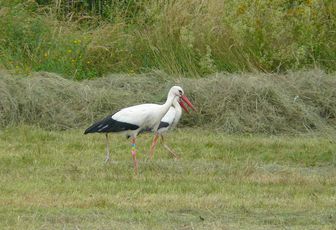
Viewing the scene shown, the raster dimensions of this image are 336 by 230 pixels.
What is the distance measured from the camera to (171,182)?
10.0 meters

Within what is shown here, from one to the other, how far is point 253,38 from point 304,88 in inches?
68.6

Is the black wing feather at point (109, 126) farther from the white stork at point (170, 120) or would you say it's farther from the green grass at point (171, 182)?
the white stork at point (170, 120)

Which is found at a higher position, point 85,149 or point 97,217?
point 97,217

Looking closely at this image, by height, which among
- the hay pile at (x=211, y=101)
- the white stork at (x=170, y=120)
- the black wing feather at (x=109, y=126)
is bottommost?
the hay pile at (x=211, y=101)

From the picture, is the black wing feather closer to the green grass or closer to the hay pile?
the green grass

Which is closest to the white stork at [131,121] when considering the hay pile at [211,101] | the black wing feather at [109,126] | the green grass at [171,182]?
the black wing feather at [109,126]

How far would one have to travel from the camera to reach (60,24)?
18.1 metres

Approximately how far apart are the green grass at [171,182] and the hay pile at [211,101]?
453 mm

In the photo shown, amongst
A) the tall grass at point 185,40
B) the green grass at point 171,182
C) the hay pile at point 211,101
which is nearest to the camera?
the green grass at point 171,182

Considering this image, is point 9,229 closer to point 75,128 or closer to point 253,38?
point 75,128

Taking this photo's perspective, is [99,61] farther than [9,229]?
Yes

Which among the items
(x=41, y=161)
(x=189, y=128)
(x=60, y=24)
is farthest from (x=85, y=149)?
(x=60, y=24)

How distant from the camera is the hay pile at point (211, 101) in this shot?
46.1 feet

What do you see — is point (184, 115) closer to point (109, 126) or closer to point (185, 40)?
point (185, 40)
